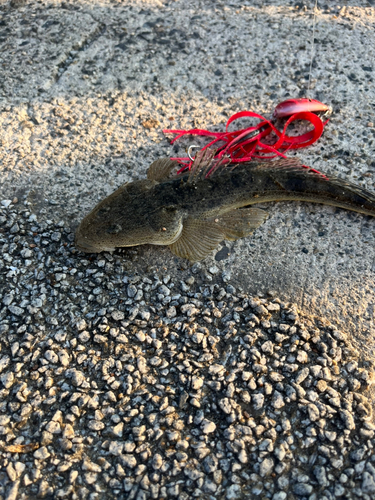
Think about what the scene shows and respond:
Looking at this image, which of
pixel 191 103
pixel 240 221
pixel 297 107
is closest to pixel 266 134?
pixel 297 107

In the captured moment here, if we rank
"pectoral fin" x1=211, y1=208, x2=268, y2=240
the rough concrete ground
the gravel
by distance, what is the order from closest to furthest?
the gravel < the rough concrete ground < "pectoral fin" x1=211, y1=208, x2=268, y2=240

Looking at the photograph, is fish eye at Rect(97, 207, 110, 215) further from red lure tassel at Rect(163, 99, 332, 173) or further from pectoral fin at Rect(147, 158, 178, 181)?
red lure tassel at Rect(163, 99, 332, 173)

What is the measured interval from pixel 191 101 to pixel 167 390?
9.60 ft

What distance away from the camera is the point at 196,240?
3.52 m

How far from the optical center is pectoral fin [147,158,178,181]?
3.81 metres

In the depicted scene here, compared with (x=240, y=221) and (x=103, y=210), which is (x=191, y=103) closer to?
(x=240, y=221)

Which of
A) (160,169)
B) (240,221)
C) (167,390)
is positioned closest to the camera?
(167,390)

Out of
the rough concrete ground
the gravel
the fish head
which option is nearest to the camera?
the gravel

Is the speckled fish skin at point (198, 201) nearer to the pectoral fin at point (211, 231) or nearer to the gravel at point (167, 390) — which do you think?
the pectoral fin at point (211, 231)

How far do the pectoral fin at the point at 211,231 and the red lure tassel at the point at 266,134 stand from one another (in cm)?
63

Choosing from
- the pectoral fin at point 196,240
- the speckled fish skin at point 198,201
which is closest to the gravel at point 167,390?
the pectoral fin at point 196,240

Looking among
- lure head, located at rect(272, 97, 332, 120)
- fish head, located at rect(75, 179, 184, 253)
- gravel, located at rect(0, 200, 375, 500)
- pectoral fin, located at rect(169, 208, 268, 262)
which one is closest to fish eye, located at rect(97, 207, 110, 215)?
fish head, located at rect(75, 179, 184, 253)

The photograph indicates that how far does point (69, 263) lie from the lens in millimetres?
3426

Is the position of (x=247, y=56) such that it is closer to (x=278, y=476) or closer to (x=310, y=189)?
(x=310, y=189)
